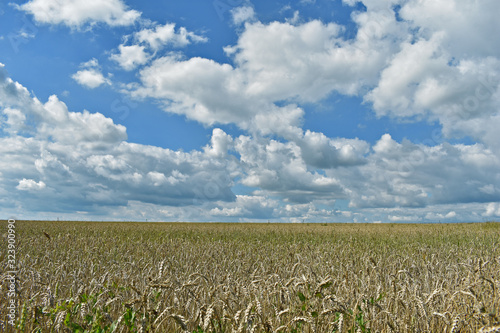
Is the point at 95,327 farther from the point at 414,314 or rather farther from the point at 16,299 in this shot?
the point at 414,314

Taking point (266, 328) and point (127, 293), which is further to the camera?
point (127, 293)

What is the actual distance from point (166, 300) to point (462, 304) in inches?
148

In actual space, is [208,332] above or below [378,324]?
above

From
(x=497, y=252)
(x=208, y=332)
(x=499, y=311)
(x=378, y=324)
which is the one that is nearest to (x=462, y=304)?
(x=499, y=311)

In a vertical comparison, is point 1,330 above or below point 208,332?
below

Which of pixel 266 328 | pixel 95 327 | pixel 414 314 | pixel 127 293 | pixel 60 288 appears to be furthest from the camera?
pixel 60 288

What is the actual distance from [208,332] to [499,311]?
4016mm

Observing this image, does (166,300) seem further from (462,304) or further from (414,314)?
(462,304)

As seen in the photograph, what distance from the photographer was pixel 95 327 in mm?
2980

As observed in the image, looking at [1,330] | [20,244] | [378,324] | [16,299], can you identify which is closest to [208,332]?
[378,324]

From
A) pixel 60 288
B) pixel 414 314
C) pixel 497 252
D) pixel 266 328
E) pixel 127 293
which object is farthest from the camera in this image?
pixel 497 252

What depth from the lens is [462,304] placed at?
4348 millimetres

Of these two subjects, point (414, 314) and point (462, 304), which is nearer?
point (414, 314)

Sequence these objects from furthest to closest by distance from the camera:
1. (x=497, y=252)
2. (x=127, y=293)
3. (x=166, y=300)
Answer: (x=497, y=252) < (x=127, y=293) < (x=166, y=300)
